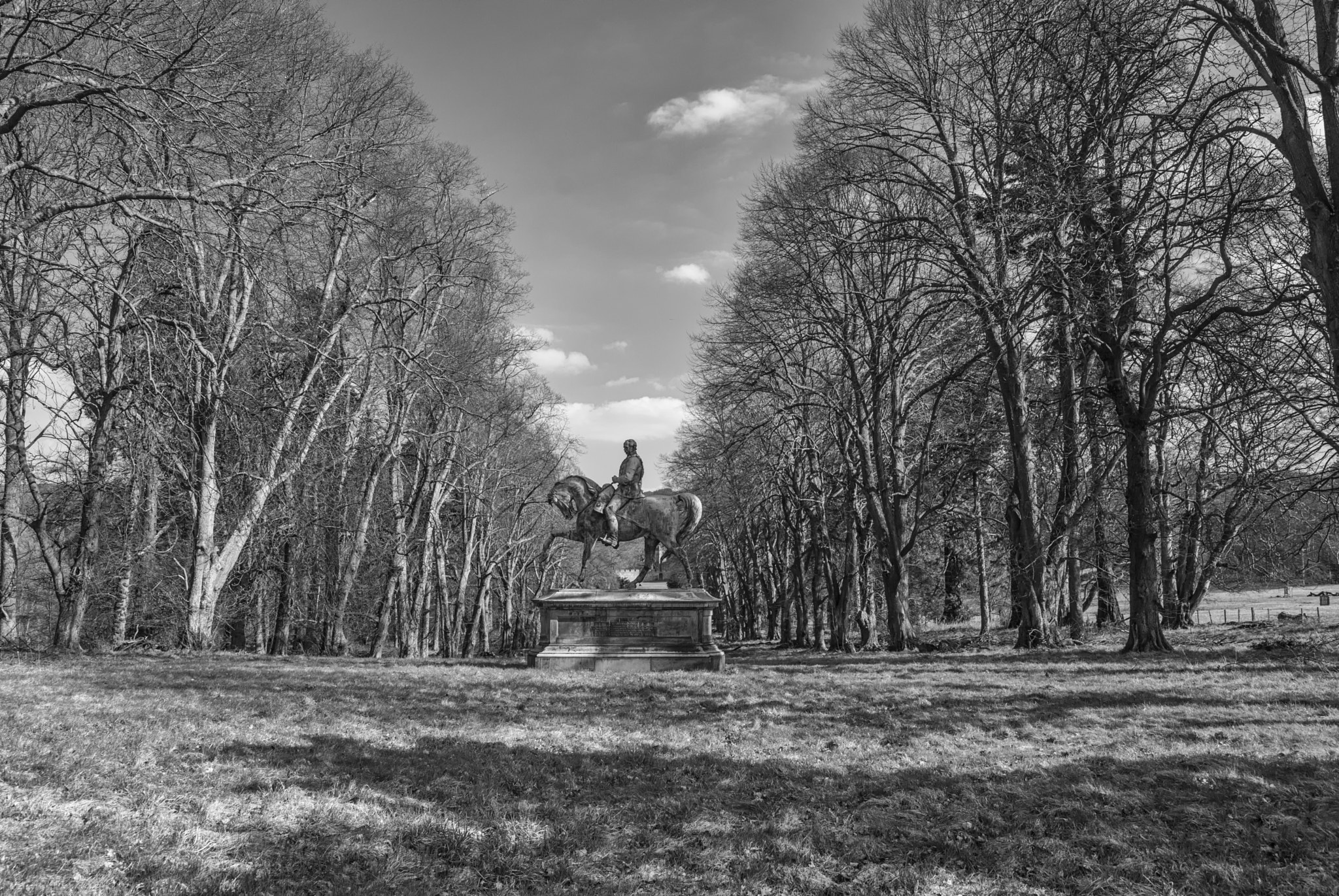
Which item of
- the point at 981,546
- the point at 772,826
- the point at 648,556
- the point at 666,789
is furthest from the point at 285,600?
the point at 981,546

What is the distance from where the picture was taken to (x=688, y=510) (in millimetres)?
14617

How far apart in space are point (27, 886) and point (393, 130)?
1724 centimetres

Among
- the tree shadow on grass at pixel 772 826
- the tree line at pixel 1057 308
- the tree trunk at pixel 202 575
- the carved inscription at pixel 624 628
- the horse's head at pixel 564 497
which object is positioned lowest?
the tree shadow on grass at pixel 772 826

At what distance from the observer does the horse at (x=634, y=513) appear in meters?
14.5

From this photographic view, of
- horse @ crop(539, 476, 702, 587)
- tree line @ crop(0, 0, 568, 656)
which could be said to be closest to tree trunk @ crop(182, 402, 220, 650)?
tree line @ crop(0, 0, 568, 656)

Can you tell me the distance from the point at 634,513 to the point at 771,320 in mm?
9119

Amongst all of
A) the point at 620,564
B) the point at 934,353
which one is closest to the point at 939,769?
the point at 934,353

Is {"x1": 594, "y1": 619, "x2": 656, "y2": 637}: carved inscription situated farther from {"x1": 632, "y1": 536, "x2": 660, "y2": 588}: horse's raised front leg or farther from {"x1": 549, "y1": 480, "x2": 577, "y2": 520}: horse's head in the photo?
{"x1": 549, "y1": 480, "x2": 577, "y2": 520}: horse's head

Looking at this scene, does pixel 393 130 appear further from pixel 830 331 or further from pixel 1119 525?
pixel 1119 525

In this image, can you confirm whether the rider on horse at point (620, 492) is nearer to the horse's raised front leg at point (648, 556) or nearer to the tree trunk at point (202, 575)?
the horse's raised front leg at point (648, 556)

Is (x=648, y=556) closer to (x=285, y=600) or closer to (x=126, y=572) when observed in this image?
(x=126, y=572)

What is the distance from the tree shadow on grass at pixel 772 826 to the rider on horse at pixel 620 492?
290 inches

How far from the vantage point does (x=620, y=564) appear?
69438 millimetres

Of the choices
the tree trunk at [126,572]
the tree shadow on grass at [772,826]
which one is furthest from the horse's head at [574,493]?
the tree trunk at [126,572]
